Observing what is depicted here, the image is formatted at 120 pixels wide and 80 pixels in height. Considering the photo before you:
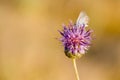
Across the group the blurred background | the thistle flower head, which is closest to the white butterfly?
the thistle flower head

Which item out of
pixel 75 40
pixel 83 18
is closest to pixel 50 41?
pixel 75 40

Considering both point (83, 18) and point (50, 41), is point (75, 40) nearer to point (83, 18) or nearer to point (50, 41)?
point (83, 18)

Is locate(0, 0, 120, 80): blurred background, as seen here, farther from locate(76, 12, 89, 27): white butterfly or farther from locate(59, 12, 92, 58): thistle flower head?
locate(76, 12, 89, 27): white butterfly

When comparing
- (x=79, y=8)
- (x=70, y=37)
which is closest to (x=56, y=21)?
(x=79, y=8)

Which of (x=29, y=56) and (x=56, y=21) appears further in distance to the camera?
(x=56, y=21)

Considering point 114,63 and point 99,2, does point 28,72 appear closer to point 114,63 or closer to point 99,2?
point 114,63

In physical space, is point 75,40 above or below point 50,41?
below
